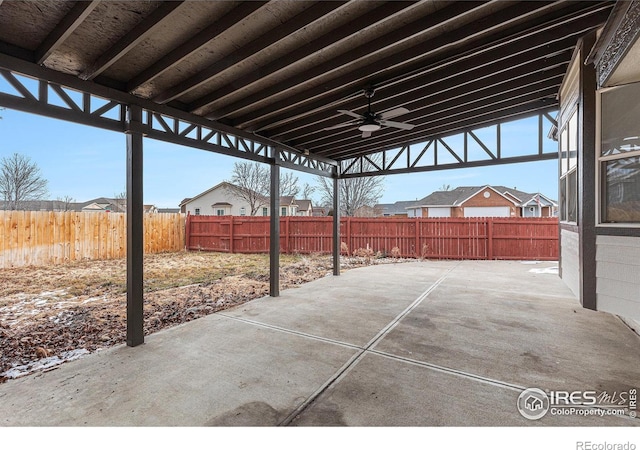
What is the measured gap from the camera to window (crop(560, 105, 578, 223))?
4.44 meters

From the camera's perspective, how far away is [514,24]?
127 inches

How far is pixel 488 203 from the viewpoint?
2341 cm

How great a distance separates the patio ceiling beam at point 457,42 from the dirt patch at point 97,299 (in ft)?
10.7

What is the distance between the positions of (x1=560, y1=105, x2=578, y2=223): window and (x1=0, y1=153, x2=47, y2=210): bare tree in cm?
2342

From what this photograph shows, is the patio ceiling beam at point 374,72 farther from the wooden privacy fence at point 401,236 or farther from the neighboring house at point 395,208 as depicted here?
the neighboring house at point 395,208

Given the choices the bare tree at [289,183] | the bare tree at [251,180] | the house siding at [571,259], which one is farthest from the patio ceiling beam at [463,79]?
the bare tree at [289,183]

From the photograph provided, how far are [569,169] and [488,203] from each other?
20718mm

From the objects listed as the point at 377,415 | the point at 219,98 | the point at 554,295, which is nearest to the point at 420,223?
the point at 554,295

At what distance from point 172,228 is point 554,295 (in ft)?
42.3

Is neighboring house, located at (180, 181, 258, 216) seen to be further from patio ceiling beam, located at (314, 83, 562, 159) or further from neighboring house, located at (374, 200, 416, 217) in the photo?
patio ceiling beam, located at (314, 83, 562, 159)

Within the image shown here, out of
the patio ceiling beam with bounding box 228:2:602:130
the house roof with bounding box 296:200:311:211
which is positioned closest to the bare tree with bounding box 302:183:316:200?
the house roof with bounding box 296:200:311:211

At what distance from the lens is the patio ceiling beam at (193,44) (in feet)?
7.72

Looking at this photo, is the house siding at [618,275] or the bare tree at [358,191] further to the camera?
the bare tree at [358,191]

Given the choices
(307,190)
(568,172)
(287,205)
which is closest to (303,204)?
(307,190)
